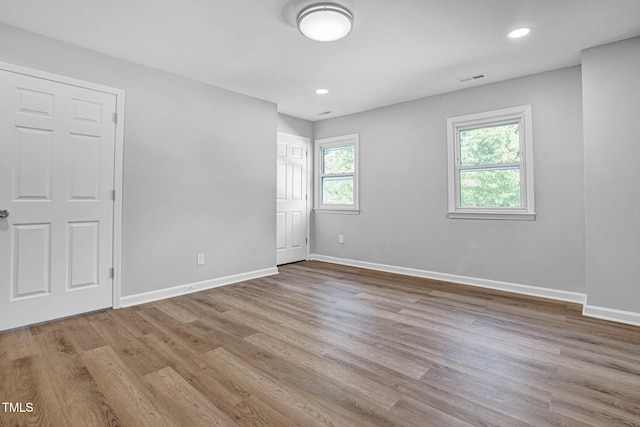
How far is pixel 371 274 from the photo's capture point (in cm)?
477

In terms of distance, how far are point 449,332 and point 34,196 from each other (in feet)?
12.1

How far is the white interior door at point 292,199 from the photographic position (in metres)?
5.39

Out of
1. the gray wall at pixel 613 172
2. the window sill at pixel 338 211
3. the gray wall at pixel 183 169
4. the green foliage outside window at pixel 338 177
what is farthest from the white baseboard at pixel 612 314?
the gray wall at pixel 183 169

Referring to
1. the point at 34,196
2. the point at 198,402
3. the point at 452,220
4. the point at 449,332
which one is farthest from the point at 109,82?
the point at 452,220

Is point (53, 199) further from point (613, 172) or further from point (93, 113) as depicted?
point (613, 172)

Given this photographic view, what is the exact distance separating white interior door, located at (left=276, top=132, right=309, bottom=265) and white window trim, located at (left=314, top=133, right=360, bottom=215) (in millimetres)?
212

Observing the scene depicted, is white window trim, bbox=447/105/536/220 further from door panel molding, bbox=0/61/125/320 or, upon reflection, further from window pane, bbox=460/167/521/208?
door panel molding, bbox=0/61/125/320

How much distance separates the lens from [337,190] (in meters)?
5.68

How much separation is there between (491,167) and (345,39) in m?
2.43

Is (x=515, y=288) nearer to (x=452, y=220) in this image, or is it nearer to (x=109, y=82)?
(x=452, y=220)

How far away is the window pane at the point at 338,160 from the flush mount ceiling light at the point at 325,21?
113 inches

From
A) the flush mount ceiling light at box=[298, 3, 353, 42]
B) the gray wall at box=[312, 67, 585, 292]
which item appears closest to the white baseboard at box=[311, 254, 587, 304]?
the gray wall at box=[312, 67, 585, 292]

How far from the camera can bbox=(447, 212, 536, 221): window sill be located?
3.72 meters

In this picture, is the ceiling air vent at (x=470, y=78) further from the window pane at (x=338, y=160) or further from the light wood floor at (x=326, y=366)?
the light wood floor at (x=326, y=366)
